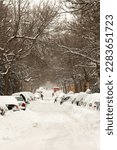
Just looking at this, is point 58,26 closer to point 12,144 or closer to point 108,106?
point 12,144

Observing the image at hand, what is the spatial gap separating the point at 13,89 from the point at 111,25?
5796cm

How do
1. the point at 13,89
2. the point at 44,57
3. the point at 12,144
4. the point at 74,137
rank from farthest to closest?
the point at 13,89 → the point at 44,57 → the point at 74,137 → the point at 12,144

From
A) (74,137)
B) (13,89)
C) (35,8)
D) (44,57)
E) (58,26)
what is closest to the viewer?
(74,137)

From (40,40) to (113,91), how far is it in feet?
117

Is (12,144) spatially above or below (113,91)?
below

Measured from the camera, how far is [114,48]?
6.04m

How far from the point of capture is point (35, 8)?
4100 cm

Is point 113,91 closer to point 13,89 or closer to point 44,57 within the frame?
point 44,57

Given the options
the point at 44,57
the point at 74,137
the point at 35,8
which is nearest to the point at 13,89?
the point at 44,57

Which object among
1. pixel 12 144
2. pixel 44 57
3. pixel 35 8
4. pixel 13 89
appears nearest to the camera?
pixel 12 144

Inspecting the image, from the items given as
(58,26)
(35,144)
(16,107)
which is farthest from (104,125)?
(58,26)

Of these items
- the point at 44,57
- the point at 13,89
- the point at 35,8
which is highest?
the point at 35,8

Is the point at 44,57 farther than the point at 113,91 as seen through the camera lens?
Yes

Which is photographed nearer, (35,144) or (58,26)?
(35,144)
